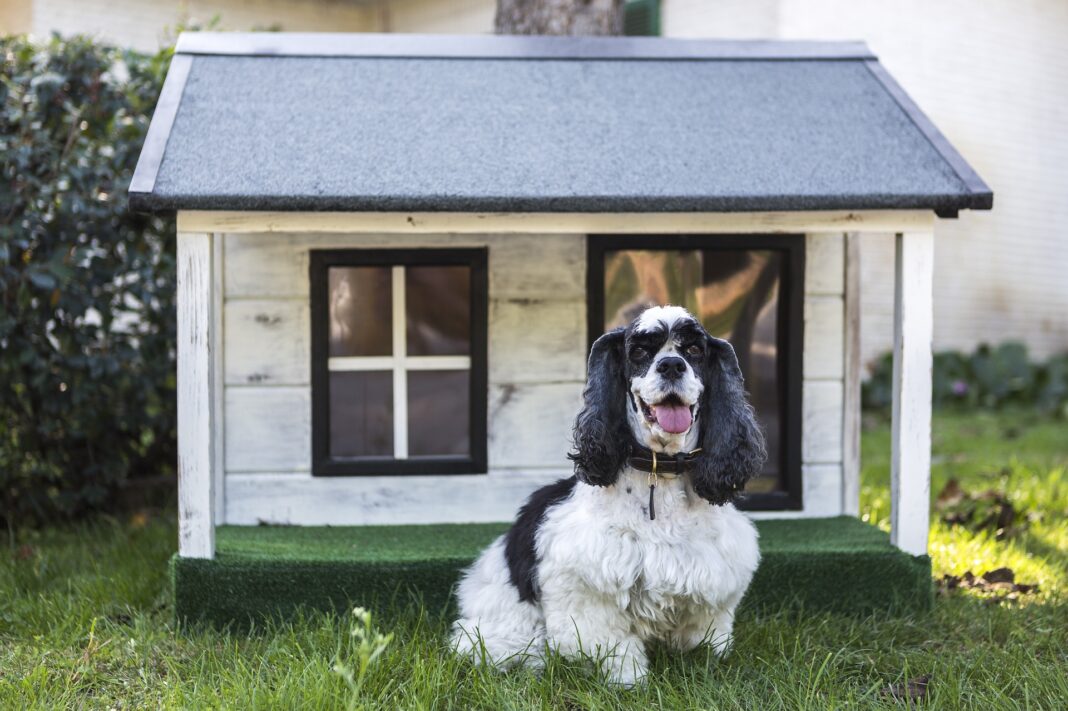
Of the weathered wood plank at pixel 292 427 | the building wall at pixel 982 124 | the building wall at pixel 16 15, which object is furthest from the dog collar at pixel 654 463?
the building wall at pixel 16 15

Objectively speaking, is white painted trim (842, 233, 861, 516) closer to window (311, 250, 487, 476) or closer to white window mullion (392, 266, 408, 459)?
window (311, 250, 487, 476)

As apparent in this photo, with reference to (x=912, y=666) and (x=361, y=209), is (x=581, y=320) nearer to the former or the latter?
(x=361, y=209)

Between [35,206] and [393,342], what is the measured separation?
6.07 ft

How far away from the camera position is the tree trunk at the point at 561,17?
5.67 metres

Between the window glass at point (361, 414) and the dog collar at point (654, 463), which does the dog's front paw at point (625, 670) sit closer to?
the dog collar at point (654, 463)

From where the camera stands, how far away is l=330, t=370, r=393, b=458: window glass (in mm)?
4727

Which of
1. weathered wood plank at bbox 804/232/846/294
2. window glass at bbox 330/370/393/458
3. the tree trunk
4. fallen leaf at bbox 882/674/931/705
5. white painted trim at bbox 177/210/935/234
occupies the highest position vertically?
the tree trunk

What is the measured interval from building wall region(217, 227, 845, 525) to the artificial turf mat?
1.55 feet

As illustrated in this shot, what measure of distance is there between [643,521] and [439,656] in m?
0.82

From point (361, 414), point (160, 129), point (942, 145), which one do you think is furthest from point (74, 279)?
point (942, 145)

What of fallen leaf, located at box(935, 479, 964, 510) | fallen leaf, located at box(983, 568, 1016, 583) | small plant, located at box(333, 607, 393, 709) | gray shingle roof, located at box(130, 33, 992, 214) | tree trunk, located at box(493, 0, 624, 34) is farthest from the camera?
tree trunk, located at box(493, 0, 624, 34)

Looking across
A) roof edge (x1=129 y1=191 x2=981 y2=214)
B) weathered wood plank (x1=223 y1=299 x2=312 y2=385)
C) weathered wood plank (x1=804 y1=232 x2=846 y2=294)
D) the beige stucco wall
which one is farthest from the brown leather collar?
the beige stucco wall

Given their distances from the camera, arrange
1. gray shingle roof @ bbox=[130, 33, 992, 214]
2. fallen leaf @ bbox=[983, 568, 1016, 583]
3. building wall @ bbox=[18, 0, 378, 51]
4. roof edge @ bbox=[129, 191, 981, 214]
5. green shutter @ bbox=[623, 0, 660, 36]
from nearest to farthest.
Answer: roof edge @ bbox=[129, 191, 981, 214]
gray shingle roof @ bbox=[130, 33, 992, 214]
fallen leaf @ bbox=[983, 568, 1016, 583]
green shutter @ bbox=[623, 0, 660, 36]
building wall @ bbox=[18, 0, 378, 51]

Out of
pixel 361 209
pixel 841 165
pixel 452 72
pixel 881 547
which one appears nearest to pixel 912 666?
pixel 881 547
